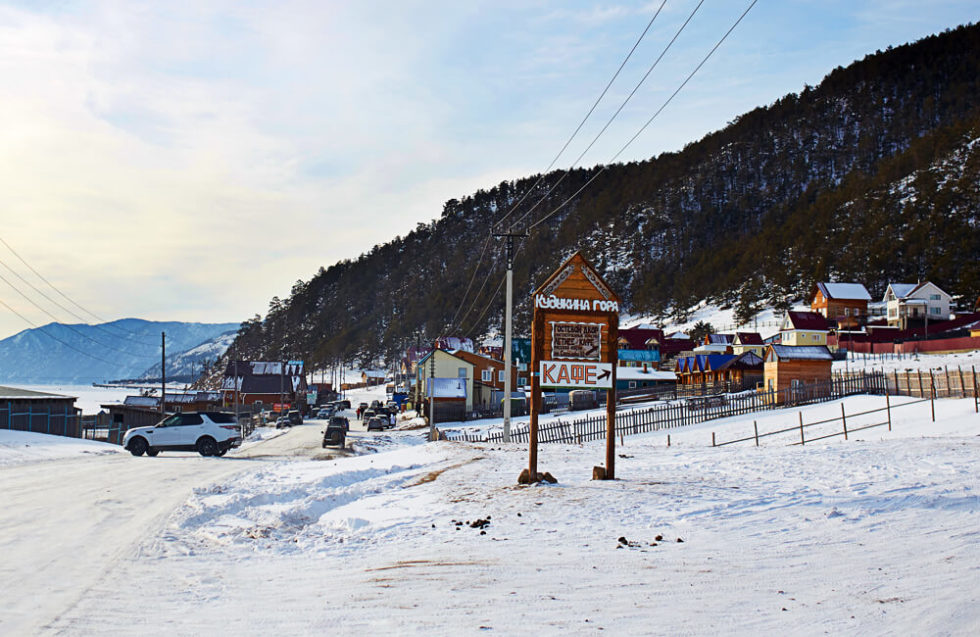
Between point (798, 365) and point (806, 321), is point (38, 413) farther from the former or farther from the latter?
point (806, 321)

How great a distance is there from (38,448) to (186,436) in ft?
23.9

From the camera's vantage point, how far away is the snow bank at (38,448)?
1143 inches

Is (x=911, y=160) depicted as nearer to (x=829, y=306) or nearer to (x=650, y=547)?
(x=829, y=306)

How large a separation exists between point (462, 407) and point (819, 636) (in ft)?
217

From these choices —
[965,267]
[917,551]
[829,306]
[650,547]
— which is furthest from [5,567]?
[965,267]

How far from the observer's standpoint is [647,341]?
111000mm

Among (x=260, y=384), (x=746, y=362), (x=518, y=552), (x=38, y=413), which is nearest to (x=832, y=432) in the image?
(x=518, y=552)

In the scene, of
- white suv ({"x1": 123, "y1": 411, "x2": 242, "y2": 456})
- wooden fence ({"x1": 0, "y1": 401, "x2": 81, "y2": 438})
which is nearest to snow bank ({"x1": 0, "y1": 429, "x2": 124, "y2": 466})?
white suv ({"x1": 123, "y1": 411, "x2": 242, "y2": 456})

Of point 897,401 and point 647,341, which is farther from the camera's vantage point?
point 647,341

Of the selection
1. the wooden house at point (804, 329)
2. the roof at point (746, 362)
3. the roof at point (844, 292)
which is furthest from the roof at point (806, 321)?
the roof at point (844, 292)

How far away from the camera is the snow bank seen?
2903 centimetres

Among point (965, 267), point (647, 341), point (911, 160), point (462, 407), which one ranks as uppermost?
point (911, 160)

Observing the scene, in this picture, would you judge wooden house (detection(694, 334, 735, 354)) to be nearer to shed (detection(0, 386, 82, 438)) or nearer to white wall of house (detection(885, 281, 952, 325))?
white wall of house (detection(885, 281, 952, 325))

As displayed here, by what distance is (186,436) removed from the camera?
31688 millimetres
